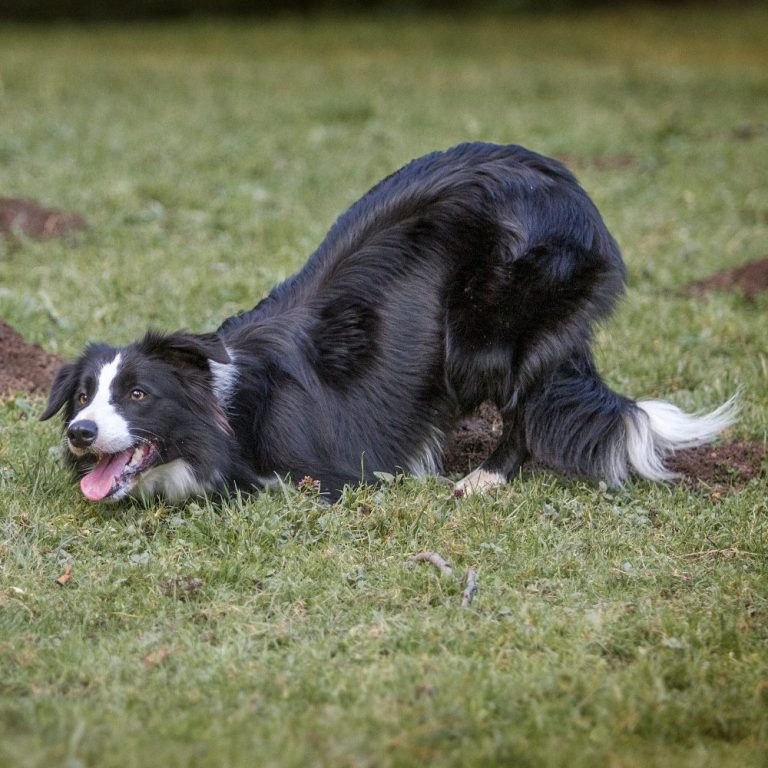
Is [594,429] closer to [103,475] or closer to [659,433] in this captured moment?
[659,433]

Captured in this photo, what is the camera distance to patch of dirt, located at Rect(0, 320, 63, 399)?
6.16 meters

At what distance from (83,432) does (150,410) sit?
0.98 feet

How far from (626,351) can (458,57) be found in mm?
12831

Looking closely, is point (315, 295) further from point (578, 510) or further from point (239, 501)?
point (578, 510)

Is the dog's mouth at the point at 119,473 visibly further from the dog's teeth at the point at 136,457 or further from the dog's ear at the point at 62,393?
the dog's ear at the point at 62,393

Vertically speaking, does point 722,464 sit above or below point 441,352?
below

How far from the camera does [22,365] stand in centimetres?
632

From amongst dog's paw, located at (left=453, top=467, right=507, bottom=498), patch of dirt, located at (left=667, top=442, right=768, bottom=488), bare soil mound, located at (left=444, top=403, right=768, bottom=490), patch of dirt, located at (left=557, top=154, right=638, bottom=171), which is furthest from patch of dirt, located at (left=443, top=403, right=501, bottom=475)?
patch of dirt, located at (left=557, top=154, right=638, bottom=171)

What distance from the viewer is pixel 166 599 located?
416 centimetres

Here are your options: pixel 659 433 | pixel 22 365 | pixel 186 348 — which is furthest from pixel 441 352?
pixel 22 365

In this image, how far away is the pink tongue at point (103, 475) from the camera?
4.73 metres

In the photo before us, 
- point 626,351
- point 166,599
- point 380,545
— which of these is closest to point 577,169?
point 626,351

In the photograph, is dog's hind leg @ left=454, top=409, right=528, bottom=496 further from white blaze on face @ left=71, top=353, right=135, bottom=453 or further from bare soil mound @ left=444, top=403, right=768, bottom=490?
white blaze on face @ left=71, top=353, right=135, bottom=453

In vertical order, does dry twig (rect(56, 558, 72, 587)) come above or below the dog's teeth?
below
